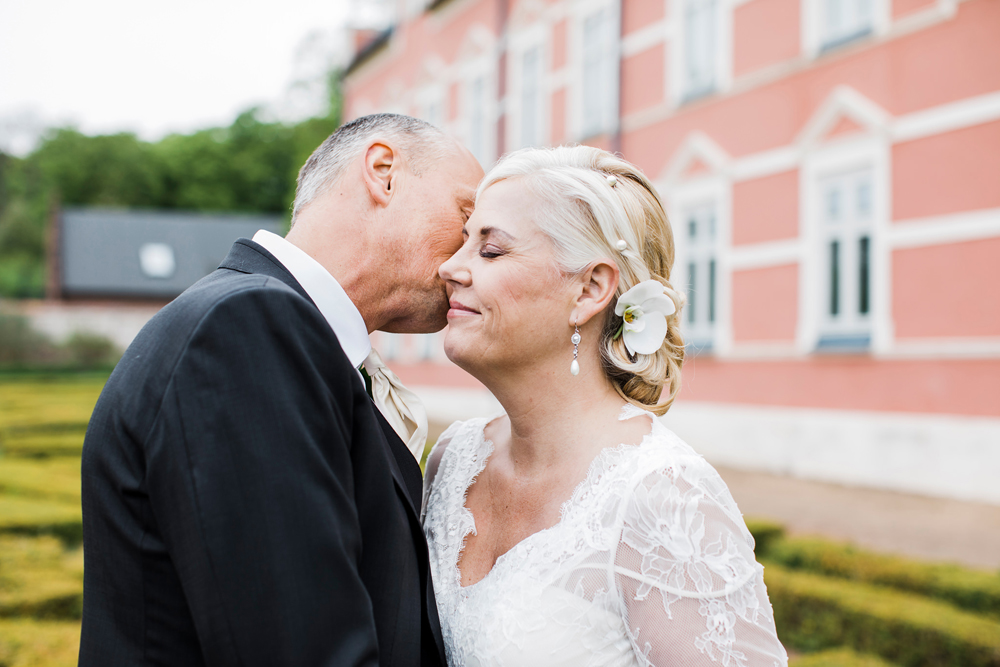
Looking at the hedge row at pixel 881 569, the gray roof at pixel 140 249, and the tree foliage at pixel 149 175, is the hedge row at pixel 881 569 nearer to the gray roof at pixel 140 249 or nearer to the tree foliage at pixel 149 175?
the gray roof at pixel 140 249

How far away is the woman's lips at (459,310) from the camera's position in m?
2.29

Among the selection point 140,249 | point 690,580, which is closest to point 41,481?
point 690,580

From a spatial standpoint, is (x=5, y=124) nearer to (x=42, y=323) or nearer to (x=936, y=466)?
(x=42, y=323)

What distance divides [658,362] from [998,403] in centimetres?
791

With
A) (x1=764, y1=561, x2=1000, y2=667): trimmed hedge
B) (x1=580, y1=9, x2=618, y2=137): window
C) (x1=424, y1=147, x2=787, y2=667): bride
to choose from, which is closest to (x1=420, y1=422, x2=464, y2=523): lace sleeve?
(x1=424, y1=147, x2=787, y2=667): bride

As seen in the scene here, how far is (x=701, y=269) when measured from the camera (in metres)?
12.9

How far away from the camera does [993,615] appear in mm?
5301

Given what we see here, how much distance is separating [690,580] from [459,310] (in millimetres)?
934

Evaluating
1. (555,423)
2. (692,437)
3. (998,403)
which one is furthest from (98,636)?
(692,437)

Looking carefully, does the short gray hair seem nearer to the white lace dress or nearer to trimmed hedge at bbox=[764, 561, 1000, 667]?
the white lace dress

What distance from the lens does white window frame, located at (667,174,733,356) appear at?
12.1 metres

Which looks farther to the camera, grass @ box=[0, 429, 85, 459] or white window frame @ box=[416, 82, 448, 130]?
white window frame @ box=[416, 82, 448, 130]

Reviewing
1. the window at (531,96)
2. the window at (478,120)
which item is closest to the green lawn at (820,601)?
the window at (531,96)

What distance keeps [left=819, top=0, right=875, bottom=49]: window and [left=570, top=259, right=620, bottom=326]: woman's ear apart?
956cm
